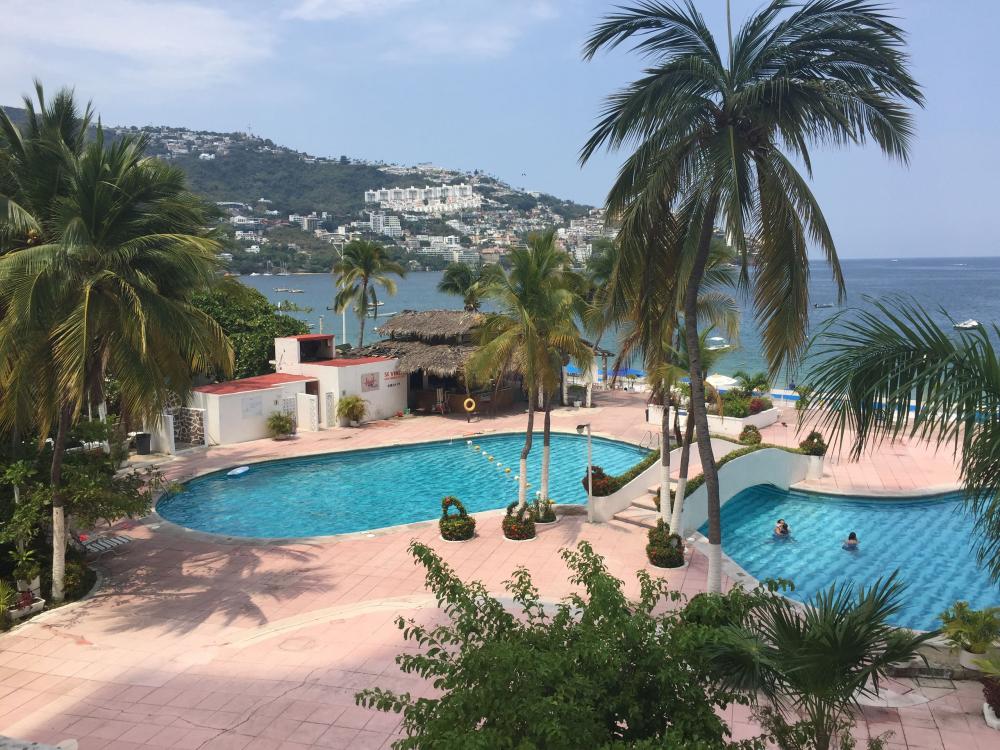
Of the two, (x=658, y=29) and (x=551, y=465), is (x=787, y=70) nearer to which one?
(x=658, y=29)

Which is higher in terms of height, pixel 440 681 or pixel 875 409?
pixel 875 409

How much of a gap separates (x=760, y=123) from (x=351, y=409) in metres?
18.7

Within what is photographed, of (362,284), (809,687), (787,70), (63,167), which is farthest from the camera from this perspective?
(362,284)

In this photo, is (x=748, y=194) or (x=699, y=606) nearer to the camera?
(x=699, y=606)

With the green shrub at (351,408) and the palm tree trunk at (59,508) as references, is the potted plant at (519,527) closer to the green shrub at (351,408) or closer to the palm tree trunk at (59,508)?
the palm tree trunk at (59,508)

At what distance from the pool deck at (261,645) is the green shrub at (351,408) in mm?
9747

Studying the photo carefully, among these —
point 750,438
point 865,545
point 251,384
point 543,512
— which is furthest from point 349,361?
point 865,545

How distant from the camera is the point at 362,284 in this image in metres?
36.2

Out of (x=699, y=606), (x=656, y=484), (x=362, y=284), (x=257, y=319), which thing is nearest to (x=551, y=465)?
(x=656, y=484)

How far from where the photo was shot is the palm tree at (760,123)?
8.09 metres

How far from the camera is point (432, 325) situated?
92.7 ft

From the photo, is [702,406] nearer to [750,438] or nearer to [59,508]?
[59,508]

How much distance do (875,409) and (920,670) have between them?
5.22 metres

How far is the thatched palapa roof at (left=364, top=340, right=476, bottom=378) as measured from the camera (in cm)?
2591
